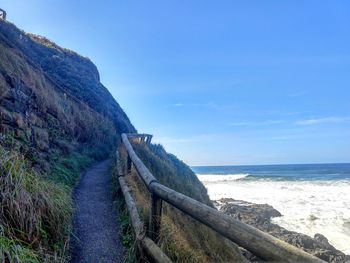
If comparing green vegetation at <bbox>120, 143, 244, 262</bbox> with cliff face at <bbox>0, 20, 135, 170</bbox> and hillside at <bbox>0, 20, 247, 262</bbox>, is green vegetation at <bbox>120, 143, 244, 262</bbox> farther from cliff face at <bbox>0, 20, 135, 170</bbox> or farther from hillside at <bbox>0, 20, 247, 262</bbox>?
cliff face at <bbox>0, 20, 135, 170</bbox>

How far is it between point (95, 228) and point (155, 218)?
1.80 m

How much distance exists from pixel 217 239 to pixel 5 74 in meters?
6.55

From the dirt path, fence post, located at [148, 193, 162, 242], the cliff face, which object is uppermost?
the cliff face

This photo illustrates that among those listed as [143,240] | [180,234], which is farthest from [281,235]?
[143,240]

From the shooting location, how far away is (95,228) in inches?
202

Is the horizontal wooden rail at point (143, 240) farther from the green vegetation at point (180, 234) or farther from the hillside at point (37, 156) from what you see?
the hillside at point (37, 156)

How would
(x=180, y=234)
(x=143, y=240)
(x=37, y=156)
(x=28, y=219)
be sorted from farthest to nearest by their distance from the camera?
(x=37, y=156) → (x=180, y=234) → (x=143, y=240) → (x=28, y=219)

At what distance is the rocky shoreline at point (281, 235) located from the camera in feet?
40.7

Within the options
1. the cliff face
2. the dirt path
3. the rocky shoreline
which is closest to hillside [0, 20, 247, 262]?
the cliff face

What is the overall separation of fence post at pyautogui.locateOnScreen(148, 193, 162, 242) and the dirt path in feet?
2.13

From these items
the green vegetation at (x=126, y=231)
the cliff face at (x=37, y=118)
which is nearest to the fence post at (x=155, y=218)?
the green vegetation at (x=126, y=231)

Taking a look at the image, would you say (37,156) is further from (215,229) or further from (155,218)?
(215,229)

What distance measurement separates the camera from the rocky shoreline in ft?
40.7

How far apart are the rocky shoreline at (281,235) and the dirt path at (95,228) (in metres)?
4.87
